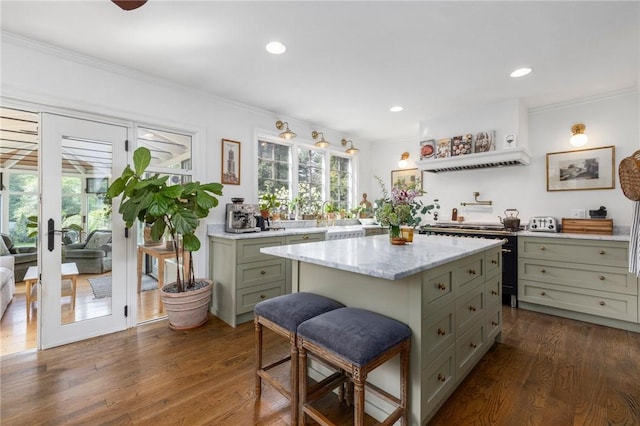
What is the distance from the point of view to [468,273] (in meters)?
1.90

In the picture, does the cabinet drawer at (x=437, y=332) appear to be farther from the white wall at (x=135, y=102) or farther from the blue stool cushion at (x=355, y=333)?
the white wall at (x=135, y=102)

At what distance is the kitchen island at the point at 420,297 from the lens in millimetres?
1417

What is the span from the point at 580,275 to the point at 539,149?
1.66 m

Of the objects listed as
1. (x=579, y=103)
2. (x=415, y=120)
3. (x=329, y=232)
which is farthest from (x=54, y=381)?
(x=579, y=103)

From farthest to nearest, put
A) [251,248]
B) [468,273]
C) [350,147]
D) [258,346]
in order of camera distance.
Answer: [350,147] → [251,248] → [468,273] → [258,346]

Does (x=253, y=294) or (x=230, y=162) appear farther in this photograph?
(x=230, y=162)

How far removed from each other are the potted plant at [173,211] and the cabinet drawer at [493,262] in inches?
93.5

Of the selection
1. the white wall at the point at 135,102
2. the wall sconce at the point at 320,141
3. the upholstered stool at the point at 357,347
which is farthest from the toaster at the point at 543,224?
the white wall at the point at 135,102

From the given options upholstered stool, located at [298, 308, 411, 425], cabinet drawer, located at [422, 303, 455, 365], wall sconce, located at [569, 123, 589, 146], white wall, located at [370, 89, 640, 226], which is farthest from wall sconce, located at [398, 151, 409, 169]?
upholstered stool, located at [298, 308, 411, 425]

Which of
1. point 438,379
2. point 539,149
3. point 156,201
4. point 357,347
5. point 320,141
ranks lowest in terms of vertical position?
point 438,379

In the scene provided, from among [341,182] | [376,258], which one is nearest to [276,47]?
[376,258]

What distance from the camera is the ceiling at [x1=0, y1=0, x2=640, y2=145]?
1906 mm

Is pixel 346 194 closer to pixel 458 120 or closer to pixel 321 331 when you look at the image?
pixel 458 120

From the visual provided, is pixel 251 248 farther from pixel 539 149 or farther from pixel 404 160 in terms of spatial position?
pixel 539 149
